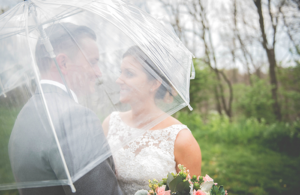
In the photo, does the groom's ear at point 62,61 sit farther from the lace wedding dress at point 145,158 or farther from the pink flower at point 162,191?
the pink flower at point 162,191

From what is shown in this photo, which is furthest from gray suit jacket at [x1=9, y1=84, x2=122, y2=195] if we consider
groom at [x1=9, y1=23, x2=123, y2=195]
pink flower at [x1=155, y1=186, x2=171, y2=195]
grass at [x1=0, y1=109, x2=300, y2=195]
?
grass at [x1=0, y1=109, x2=300, y2=195]

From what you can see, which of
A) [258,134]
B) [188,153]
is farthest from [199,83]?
[188,153]

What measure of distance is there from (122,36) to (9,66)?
82cm

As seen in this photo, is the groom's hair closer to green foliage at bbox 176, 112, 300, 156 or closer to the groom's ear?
the groom's ear

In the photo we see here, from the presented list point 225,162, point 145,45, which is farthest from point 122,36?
point 225,162

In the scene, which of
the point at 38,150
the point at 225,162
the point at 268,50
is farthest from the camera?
the point at 268,50

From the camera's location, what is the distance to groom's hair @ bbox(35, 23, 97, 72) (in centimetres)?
139

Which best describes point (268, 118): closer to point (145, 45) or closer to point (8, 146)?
point (145, 45)

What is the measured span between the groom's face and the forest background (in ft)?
2.66

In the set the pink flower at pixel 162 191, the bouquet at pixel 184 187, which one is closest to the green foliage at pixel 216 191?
the bouquet at pixel 184 187

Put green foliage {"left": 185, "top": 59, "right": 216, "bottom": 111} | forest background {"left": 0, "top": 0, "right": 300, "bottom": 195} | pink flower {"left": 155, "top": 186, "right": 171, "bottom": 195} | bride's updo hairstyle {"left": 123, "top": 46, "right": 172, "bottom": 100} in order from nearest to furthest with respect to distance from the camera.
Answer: pink flower {"left": 155, "top": 186, "right": 171, "bottom": 195} < bride's updo hairstyle {"left": 123, "top": 46, "right": 172, "bottom": 100} < forest background {"left": 0, "top": 0, "right": 300, "bottom": 195} < green foliage {"left": 185, "top": 59, "right": 216, "bottom": 111}

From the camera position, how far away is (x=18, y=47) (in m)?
1.33

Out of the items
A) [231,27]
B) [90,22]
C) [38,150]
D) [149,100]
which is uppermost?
[231,27]

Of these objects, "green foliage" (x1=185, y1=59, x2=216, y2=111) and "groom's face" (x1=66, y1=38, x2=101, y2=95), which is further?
"green foliage" (x1=185, y1=59, x2=216, y2=111)
